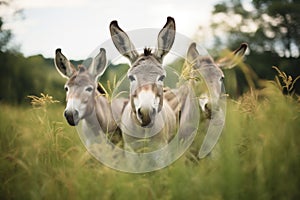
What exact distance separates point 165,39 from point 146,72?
422 mm

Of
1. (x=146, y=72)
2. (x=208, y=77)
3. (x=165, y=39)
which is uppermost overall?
(x=165, y=39)

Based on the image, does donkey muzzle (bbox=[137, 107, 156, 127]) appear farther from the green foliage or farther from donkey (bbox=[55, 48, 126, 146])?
the green foliage

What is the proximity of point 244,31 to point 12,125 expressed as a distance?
14310 millimetres

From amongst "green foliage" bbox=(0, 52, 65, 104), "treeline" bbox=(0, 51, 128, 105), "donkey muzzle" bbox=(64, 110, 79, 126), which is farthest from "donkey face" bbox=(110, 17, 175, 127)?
"green foliage" bbox=(0, 52, 65, 104)

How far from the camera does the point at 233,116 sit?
10.4 ft

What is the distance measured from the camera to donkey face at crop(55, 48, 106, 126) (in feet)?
14.0

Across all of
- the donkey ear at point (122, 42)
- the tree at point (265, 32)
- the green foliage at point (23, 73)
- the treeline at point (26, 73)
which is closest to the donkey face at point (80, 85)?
the donkey ear at point (122, 42)

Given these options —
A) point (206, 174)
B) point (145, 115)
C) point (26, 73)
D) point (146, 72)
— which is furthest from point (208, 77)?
point (26, 73)

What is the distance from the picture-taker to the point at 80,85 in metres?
4.45

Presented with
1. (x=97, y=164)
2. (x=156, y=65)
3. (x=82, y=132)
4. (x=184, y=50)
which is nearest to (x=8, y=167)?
(x=97, y=164)

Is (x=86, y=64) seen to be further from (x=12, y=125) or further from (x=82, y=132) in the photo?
(x=12, y=125)

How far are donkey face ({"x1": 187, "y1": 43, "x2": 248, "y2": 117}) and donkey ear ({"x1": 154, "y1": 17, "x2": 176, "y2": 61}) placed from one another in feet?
0.86

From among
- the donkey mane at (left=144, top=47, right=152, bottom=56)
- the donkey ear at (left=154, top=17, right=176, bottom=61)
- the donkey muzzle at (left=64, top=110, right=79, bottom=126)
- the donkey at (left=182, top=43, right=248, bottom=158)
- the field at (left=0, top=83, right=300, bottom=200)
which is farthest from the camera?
the donkey muzzle at (left=64, top=110, right=79, bottom=126)

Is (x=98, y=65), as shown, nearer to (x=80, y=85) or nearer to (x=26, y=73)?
(x=80, y=85)
